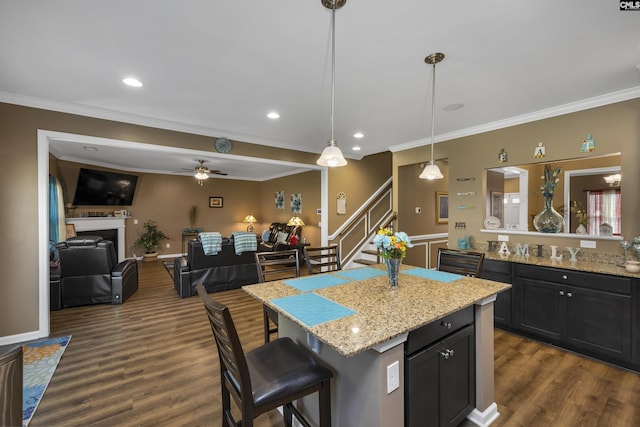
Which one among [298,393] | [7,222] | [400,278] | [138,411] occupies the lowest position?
[138,411]

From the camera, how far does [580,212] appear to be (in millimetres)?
3523

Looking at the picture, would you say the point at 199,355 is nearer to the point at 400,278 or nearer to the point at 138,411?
the point at 138,411

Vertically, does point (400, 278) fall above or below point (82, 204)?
below

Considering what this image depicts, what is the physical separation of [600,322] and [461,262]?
142 centimetres

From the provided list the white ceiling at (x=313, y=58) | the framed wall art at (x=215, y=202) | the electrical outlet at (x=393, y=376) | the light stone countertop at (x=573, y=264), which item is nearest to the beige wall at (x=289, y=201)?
the framed wall art at (x=215, y=202)

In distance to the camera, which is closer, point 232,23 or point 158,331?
point 232,23

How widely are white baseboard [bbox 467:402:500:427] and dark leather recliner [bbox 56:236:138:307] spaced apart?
186 inches

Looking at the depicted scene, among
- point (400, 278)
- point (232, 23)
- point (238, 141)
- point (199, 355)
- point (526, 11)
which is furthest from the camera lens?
point (238, 141)

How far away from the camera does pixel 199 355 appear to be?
2.69 meters

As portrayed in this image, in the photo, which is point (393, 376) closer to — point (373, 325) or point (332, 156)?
point (373, 325)

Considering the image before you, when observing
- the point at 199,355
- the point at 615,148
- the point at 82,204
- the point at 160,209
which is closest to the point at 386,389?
the point at 199,355

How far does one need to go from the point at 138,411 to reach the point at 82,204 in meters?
6.82

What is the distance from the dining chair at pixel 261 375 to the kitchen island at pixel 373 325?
0.13 m

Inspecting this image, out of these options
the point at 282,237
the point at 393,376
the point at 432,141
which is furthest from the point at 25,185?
the point at 282,237
